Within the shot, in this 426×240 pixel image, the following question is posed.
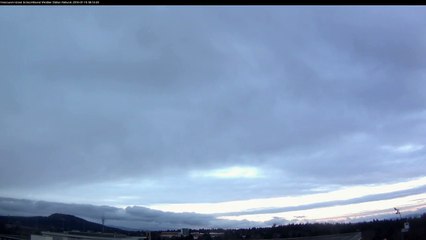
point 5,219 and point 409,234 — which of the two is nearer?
point 5,219

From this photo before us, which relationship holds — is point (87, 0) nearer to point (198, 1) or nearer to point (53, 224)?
point (198, 1)

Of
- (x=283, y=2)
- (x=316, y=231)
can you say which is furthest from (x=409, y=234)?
(x=283, y=2)

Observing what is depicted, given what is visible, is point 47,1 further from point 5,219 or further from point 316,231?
point 316,231

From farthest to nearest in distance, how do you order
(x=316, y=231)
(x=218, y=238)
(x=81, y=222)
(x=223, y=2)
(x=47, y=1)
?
1. (x=316, y=231)
2. (x=218, y=238)
3. (x=81, y=222)
4. (x=223, y=2)
5. (x=47, y=1)

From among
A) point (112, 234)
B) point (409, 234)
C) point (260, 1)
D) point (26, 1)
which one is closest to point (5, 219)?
point (26, 1)

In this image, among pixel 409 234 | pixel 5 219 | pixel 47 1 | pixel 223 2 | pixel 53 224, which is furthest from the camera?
pixel 409 234

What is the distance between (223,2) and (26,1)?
3.10 meters

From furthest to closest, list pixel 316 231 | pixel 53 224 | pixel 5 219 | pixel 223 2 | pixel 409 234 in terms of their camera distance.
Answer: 1. pixel 316 231
2. pixel 409 234
3. pixel 53 224
4. pixel 5 219
5. pixel 223 2

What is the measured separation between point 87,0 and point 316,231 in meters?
72.2

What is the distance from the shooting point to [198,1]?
740 centimetres

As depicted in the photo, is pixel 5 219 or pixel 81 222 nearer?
pixel 5 219

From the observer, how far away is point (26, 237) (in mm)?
30359

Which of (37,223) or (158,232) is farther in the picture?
(158,232)

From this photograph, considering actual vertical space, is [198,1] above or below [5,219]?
above
